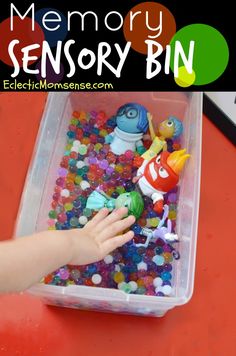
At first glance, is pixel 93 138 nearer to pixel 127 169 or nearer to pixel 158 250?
pixel 127 169

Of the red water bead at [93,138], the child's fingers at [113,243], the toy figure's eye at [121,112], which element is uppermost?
the toy figure's eye at [121,112]

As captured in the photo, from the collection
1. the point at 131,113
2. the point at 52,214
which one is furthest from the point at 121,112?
the point at 52,214

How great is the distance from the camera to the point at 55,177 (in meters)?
0.93

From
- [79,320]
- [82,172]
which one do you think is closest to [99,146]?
[82,172]

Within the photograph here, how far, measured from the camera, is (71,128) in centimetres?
98

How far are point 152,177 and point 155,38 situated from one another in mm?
258

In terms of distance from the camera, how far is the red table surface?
792mm

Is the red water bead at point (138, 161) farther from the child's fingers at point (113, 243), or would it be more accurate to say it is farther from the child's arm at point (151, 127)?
the child's fingers at point (113, 243)

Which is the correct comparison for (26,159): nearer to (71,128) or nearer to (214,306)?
(71,128)

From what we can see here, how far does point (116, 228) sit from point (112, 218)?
0.02 metres

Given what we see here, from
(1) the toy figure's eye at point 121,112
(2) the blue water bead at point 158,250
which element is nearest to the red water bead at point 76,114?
(1) the toy figure's eye at point 121,112

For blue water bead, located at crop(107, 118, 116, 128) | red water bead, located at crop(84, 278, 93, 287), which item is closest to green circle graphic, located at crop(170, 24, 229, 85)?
blue water bead, located at crop(107, 118, 116, 128)

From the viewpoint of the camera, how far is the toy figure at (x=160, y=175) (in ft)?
2.71

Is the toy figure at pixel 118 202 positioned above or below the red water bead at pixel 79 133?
below
